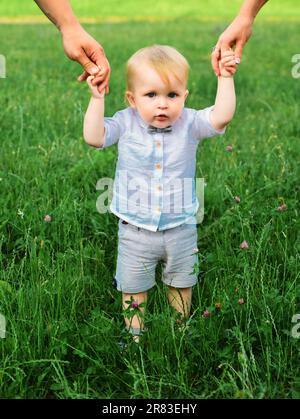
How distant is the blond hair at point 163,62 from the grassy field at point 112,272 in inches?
33.0

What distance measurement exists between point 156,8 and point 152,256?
2243 cm

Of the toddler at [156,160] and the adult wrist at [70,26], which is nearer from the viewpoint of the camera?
the toddler at [156,160]

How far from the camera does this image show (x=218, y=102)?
2.70 meters

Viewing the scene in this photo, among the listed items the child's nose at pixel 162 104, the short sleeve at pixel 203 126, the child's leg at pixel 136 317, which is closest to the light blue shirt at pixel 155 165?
the short sleeve at pixel 203 126

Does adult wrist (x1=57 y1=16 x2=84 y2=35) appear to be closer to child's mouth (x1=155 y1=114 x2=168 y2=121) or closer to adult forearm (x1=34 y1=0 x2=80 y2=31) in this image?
adult forearm (x1=34 y1=0 x2=80 y2=31)

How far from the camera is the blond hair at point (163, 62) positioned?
264 centimetres

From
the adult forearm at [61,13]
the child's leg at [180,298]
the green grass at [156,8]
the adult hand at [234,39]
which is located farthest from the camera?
the green grass at [156,8]

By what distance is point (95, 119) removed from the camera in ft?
8.60

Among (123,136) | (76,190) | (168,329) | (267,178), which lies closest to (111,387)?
(168,329)

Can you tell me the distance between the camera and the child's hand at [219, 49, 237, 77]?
104 inches

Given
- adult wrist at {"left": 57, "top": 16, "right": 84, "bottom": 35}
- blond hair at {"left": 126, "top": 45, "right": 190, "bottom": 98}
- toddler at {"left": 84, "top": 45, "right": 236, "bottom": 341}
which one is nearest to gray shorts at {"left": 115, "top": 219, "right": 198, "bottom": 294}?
toddler at {"left": 84, "top": 45, "right": 236, "bottom": 341}

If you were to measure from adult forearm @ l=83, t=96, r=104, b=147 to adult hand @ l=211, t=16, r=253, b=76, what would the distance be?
1.65 feet

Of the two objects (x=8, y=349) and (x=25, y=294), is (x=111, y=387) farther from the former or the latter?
(x=25, y=294)

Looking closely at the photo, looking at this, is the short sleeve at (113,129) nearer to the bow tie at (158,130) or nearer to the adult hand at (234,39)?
the bow tie at (158,130)
